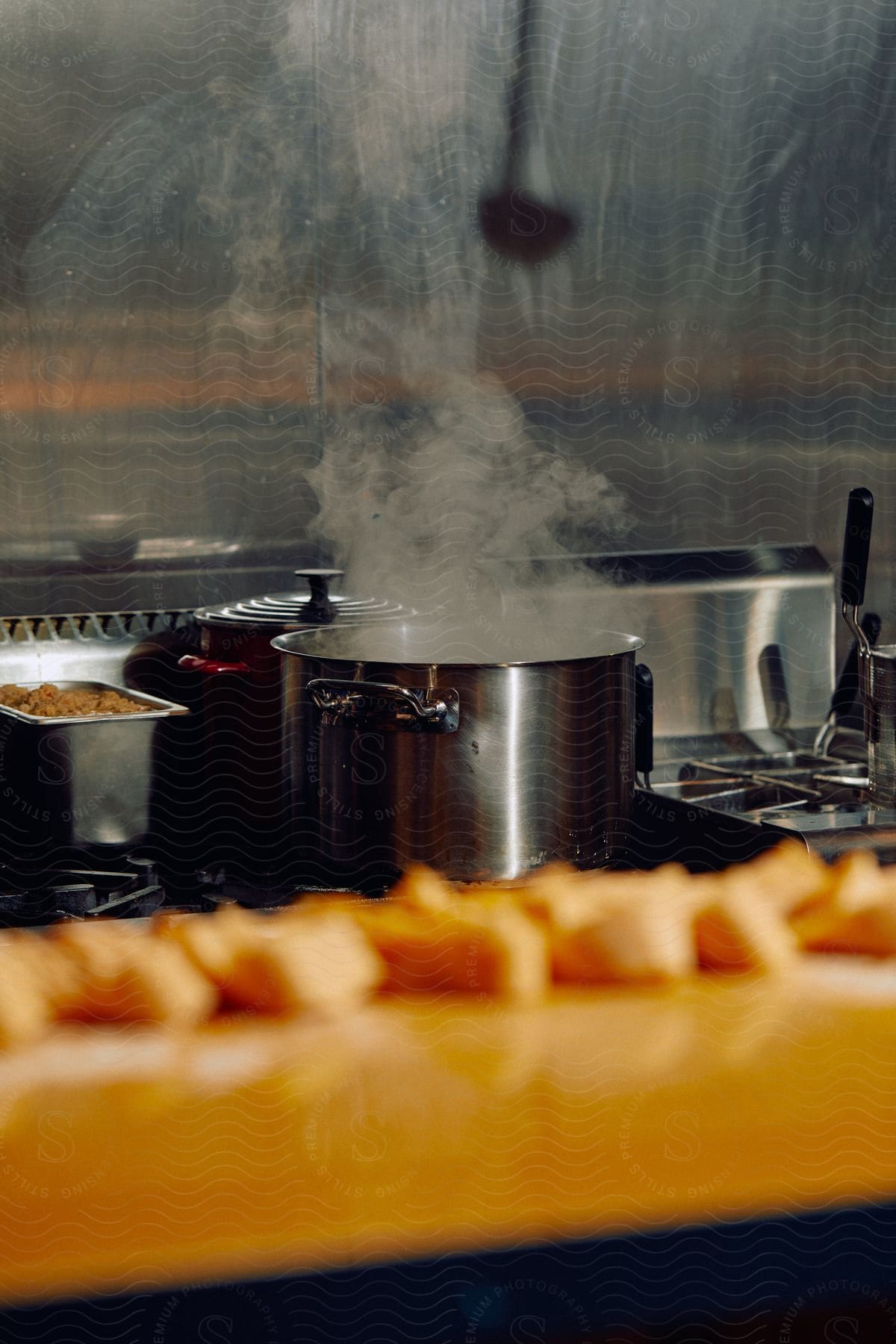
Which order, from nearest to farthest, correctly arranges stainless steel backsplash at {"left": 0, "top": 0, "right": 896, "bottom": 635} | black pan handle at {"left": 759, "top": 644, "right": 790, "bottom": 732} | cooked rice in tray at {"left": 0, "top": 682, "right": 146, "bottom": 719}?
cooked rice in tray at {"left": 0, "top": 682, "right": 146, "bottom": 719} < stainless steel backsplash at {"left": 0, "top": 0, "right": 896, "bottom": 635} < black pan handle at {"left": 759, "top": 644, "right": 790, "bottom": 732}

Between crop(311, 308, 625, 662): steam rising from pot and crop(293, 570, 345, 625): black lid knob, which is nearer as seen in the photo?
crop(293, 570, 345, 625): black lid knob

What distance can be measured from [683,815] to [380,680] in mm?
359

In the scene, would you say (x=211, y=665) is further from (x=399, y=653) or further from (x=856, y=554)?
(x=856, y=554)

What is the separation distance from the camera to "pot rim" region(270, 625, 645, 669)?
95 centimetres

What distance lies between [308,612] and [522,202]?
2.35 ft

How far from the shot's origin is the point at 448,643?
1.22 meters

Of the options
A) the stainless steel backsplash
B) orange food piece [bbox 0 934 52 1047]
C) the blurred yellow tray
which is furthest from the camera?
the stainless steel backsplash

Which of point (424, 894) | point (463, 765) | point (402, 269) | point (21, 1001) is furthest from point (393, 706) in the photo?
point (402, 269)

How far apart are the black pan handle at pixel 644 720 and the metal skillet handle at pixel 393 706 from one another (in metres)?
0.30

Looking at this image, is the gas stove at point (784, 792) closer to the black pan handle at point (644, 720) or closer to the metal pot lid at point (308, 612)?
the black pan handle at point (644, 720)

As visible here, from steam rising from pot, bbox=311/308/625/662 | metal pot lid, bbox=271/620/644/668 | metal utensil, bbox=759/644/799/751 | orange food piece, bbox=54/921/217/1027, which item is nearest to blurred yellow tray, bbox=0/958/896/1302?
orange food piece, bbox=54/921/217/1027

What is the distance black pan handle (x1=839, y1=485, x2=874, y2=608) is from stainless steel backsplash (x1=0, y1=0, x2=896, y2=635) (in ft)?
1.31

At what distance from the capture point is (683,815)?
119 centimetres

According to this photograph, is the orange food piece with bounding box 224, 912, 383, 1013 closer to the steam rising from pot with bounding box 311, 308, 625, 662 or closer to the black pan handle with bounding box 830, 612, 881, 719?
the steam rising from pot with bounding box 311, 308, 625, 662
